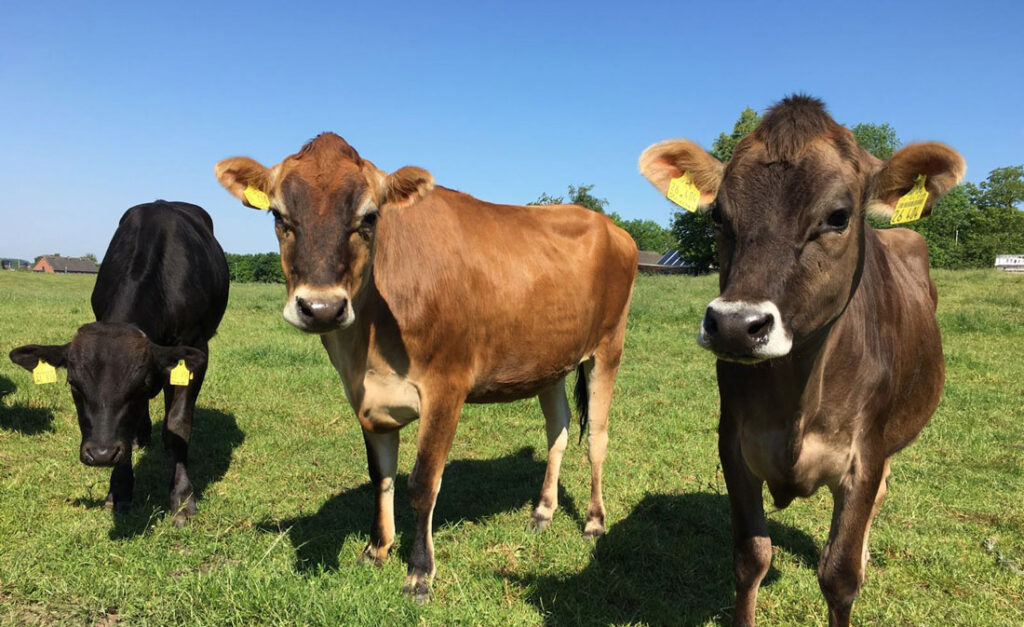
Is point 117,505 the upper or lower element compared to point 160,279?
lower

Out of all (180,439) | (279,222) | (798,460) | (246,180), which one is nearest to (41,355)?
(180,439)

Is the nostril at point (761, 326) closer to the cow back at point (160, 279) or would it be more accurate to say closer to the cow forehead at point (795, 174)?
the cow forehead at point (795, 174)

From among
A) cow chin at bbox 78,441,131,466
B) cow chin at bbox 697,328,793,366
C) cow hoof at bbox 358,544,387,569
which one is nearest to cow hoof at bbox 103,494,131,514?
cow chin at bbox 78,441,131,466

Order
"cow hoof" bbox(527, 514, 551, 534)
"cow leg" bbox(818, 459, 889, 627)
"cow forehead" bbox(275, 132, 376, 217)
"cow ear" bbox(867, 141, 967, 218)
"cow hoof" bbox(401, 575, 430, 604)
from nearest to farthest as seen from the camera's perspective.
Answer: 1. "cow ear" bbox(867, 141, 967, 218)
2. "cow leg" bbox(818, 459, 889, 627)
3. "cow forehead" bbox(275, 132, 376, 217)
4. "cow hoof" bbox(401, 575, 430, 604)
5. "cow hoof" bbox(527, 514, 551, 534)

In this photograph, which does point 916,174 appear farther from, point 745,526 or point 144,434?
point 144,434

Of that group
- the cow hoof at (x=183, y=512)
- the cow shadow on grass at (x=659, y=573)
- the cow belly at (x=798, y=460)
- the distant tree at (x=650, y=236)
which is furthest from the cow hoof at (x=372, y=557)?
the distant tree at (x=650, y=236)

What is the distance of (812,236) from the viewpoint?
7.81ft

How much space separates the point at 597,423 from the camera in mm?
5316

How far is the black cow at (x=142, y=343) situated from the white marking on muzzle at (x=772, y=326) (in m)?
3.86

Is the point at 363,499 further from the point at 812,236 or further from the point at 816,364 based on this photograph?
the point at 812,236

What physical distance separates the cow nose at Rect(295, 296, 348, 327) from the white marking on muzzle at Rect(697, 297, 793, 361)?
5.28 ft

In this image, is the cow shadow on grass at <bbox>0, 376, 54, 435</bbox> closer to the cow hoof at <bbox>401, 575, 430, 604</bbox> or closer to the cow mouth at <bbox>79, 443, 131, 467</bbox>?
the cow mouth at <bbox>79, 443, 131, 467</bbox>

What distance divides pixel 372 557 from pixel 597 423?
2.11 m

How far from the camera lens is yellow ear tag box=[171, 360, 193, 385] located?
14.9ft
